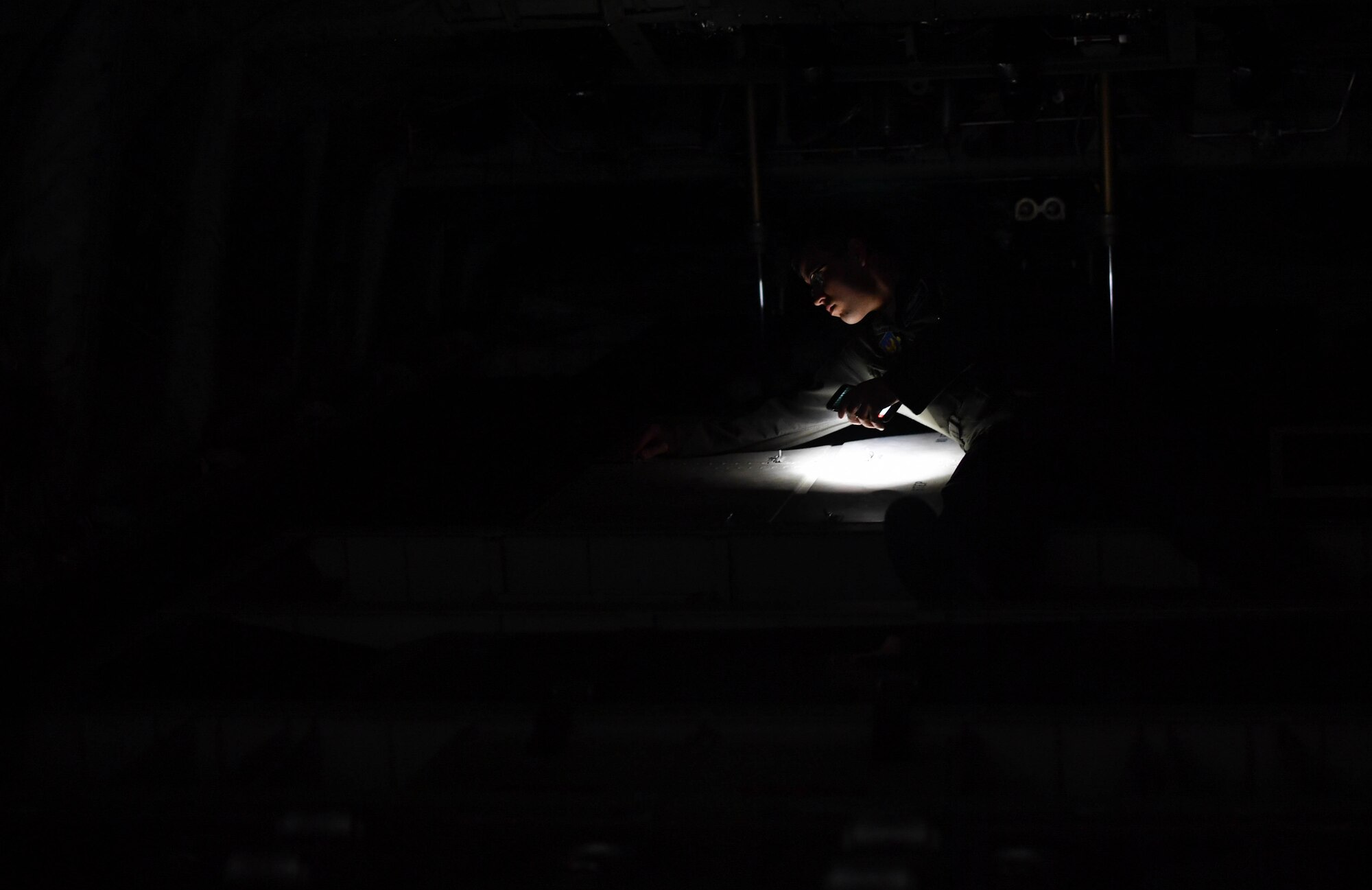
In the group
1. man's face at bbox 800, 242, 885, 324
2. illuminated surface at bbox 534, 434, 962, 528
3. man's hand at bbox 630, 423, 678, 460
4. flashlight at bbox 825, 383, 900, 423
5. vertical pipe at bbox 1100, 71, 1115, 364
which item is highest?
vertical pipe at bbox 1100, 71, 1115, 364

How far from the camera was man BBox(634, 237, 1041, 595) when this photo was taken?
244cm

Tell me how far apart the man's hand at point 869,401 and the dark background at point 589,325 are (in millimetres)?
276

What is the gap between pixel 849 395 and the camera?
2918 millimetres

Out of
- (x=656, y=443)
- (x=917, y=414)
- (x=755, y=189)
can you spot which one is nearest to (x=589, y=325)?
(x=755, y=189)

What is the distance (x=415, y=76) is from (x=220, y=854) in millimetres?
3248

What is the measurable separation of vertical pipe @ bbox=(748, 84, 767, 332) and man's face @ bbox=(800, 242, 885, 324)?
1.25 m

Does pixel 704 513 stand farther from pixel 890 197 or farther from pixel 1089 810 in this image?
pixel 890 197

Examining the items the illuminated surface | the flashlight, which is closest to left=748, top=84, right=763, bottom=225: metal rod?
the illuminated surface

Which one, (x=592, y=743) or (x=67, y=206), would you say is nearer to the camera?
(x=592, y=743)

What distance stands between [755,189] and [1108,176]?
120 cm

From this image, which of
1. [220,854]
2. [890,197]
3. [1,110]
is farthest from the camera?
[890,197]

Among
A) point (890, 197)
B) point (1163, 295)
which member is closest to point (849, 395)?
point (890, 197)

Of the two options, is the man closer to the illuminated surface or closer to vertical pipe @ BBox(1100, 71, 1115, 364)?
the illuminated surface

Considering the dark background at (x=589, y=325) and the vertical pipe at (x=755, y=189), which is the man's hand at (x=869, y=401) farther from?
the vertical pipe at (x=755, y=189)
